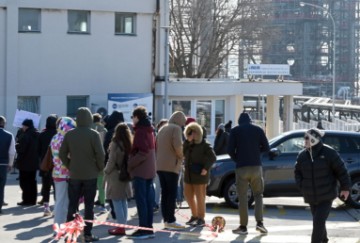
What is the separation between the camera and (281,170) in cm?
1603

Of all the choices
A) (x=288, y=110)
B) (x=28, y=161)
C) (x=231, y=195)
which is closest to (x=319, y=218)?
(x=231, y=195)

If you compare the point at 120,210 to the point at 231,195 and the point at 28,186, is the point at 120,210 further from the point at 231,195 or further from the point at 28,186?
the point at 28,186

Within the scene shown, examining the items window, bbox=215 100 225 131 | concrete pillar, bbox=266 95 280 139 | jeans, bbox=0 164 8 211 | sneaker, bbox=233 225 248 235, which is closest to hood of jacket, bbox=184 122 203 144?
sneaker, bbox=233 225 248 235

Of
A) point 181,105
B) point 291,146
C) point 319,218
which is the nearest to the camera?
point 319,218

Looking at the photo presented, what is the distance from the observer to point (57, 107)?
1214 inches

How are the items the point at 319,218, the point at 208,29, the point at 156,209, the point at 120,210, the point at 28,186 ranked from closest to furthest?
the point at 319,218, the point at 120,210, the point at 156,209, the point at 28,186, the point at 208,29

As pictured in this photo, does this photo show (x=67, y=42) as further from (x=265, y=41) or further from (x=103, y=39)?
(x=265, y=41)

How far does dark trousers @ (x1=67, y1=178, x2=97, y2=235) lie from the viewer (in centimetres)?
1104

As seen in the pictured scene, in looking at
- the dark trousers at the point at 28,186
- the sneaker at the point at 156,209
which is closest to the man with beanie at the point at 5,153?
the dark trousers at the point at 28,186

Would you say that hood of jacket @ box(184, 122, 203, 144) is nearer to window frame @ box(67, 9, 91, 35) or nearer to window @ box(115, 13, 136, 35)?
window frame @ box(67, 9, 91, 35)

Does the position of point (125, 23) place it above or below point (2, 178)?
above

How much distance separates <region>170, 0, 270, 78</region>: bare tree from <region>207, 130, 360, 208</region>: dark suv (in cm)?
3474

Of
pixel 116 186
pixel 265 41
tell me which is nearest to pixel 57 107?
pixel 116 186

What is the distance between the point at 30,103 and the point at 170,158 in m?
19.2
